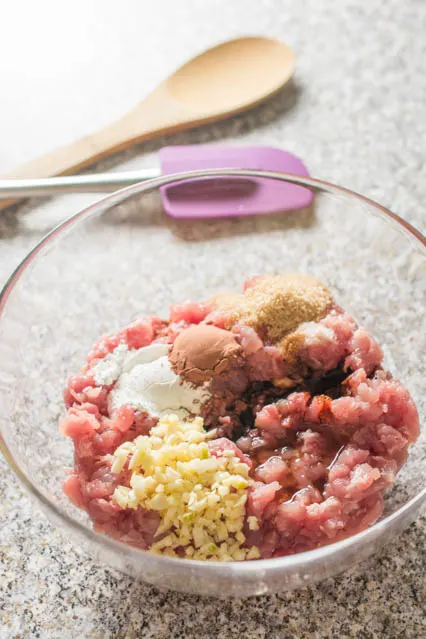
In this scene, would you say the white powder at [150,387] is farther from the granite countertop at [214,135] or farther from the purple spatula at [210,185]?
the purple spatula at [210,185]

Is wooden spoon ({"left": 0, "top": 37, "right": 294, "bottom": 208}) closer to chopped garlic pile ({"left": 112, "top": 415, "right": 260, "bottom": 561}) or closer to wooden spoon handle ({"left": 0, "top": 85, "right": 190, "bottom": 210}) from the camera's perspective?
wooden spoon handle ({"left": 0, "top": 85, "right": 190, "bottom": 210})

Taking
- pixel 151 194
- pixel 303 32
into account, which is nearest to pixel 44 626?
pixel 151 194

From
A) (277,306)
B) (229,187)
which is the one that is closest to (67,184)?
(229,187)

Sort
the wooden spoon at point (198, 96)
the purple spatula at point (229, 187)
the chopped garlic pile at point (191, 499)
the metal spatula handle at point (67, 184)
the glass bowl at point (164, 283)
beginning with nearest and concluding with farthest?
1. the chopped garlic pile at point (191, 499)
2. the glass bowl at point (164, 283)
3. the purple spatula at point (229, 187)
4. the metal spatula handle at point (67, 184)
5. the wooden spoon at point (198, 96)

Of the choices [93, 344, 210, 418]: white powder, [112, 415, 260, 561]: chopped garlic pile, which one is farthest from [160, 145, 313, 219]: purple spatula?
[112, 415, 260, 561]: chopped garlic pile

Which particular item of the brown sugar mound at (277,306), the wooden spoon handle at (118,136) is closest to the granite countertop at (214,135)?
the wooden spoon handle at (118,136)

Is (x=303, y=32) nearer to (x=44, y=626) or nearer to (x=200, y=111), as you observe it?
(x=200, y=111)
